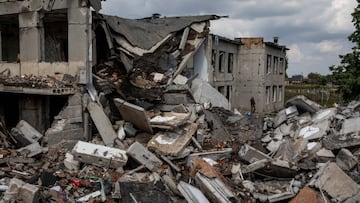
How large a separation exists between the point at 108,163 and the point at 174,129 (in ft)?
7.50

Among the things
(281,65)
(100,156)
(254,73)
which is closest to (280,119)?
(100,156)

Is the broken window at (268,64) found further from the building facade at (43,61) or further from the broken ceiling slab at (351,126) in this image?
the building facade at (43,61)

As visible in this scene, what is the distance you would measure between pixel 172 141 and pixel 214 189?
8.32ft

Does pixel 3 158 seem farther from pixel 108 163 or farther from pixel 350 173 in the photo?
pixel 350 173

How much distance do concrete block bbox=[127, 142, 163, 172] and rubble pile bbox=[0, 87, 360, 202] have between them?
0.09 feet

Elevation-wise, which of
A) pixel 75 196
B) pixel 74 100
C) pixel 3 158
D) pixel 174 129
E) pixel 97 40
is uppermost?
pixel 97 40

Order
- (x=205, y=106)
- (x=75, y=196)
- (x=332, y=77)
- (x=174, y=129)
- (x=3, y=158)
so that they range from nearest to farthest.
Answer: (x=75, y=196) → (x=3, y=158) → (x=174, y=129) → (x=205, y=106) → (x=332, y=77)

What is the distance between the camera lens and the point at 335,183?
846cm

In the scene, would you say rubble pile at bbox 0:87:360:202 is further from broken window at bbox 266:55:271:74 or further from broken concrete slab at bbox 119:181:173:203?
broken window at bbox 266:55:271:74

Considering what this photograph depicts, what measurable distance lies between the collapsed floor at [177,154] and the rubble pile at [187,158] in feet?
0.09

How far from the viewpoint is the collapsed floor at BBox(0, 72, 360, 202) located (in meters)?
8.04

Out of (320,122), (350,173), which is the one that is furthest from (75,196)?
(320,122)

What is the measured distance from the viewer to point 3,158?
9.05 meters

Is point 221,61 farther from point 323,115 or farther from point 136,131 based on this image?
point 136,131
